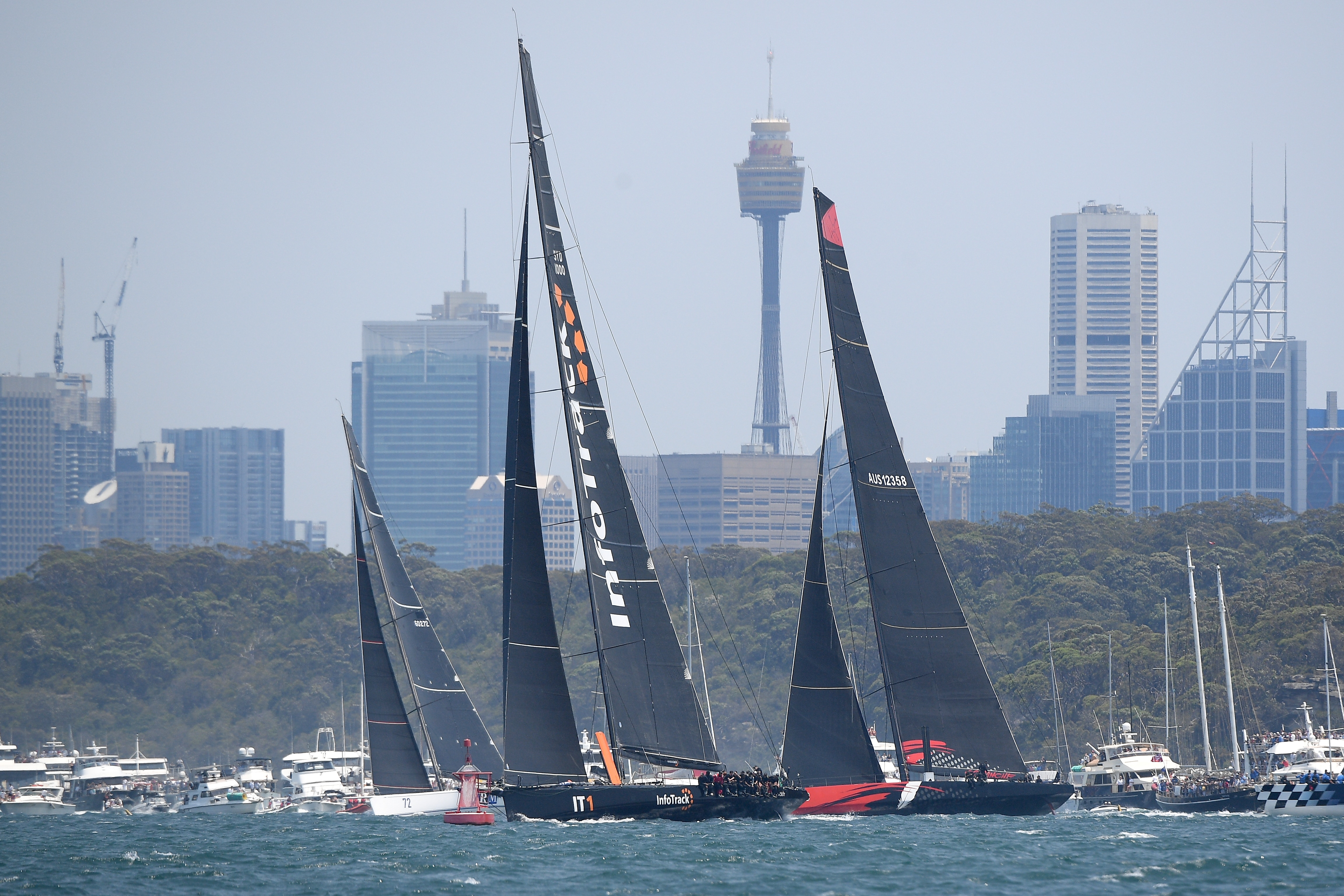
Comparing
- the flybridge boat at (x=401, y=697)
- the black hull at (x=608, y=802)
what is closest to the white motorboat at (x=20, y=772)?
the flybridge boat at (x=401, y=697)

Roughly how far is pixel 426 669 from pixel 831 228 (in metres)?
19.4

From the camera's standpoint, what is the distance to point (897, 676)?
46.8 meters

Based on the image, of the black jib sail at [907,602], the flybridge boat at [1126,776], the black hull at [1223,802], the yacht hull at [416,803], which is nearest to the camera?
the black jib sail at [907,602]

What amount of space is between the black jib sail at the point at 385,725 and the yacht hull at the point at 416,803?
0.39 m

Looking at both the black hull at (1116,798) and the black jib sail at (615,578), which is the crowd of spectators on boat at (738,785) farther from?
the black hull at (1116,798)

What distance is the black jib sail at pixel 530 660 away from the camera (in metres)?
42.9

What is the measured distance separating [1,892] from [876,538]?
67.6ft

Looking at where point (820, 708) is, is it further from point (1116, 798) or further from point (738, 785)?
point (1116, 798)

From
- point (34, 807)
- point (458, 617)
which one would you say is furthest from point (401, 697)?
point (458, 617)

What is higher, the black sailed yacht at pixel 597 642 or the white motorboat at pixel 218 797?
the black sailed yacht at pixel 597 642

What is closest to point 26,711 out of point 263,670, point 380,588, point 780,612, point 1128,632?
point 263,670

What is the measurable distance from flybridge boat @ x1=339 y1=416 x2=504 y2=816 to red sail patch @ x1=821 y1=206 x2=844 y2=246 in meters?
16.0

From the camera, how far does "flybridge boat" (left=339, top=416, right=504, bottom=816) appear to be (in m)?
56.6

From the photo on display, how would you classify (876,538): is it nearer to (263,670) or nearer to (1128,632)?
(1128,632)
